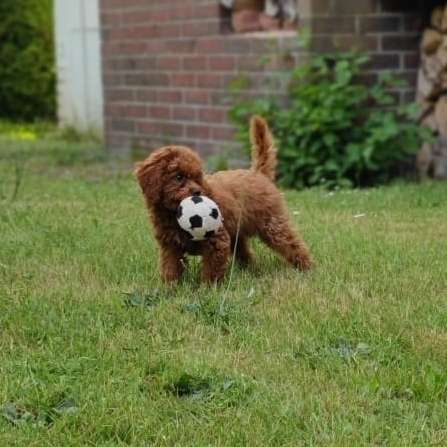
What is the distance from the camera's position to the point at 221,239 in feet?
14.4

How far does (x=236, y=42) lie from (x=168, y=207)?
4.69 meters

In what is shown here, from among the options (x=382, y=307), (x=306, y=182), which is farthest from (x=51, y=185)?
(x=382, y=307)

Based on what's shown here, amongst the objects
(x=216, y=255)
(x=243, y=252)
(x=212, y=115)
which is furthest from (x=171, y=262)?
(x=212, y=115)

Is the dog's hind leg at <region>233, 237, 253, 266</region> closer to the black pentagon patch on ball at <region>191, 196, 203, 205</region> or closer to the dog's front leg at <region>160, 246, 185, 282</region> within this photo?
the dog's front leg at <region>160, 246, 185, 282</region>

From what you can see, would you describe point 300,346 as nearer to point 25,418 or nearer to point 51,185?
point 25,418

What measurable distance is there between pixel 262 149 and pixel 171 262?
0.85m

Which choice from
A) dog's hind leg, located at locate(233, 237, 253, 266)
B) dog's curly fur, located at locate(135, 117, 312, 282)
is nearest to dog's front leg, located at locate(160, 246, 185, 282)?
dog's curly fur, located at locate(135, 117, 312, 282)

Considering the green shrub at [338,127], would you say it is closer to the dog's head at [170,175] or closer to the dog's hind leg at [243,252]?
the dog's hind leg at [243,252]

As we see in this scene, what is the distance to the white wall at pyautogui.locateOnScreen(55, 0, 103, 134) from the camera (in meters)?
13.2

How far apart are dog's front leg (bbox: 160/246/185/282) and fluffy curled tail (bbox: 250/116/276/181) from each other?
714 mm

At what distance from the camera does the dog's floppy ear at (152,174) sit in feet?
13.8

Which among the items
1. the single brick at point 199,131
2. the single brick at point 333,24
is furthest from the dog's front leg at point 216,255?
the single brick at point 199,131

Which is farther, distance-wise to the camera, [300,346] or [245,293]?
[245,293]

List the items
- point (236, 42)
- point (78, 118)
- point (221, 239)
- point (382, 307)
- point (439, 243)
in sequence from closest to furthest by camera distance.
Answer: point (382, 307), point (221, 239), point (439, 243), point (236, 42), point (78, 118)
